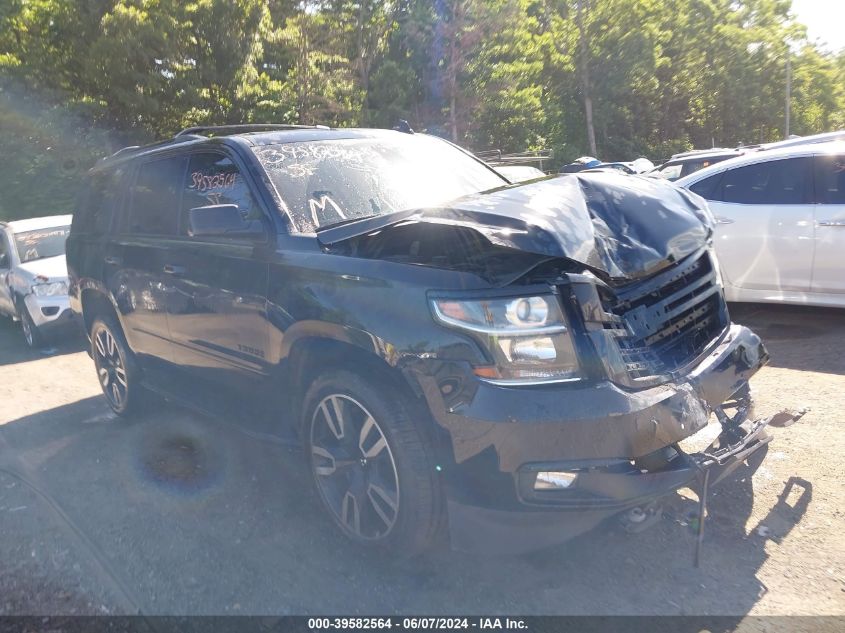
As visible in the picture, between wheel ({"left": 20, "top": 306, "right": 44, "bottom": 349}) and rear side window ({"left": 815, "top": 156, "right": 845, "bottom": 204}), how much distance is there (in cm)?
832

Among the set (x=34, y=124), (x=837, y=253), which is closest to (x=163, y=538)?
(x=837, y=253)

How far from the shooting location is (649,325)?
10.2 ft

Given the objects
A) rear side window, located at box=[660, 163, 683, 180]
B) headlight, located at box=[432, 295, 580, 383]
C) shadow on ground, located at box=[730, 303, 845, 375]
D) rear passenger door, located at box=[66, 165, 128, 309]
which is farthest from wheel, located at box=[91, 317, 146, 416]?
rear side window, located at box=[660, 163, 683, 180]

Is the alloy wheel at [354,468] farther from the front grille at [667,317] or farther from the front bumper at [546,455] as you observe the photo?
the front grille at [667,317]

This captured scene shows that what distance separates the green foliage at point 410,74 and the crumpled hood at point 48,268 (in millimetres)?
10229

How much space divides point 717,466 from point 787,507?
0.80m

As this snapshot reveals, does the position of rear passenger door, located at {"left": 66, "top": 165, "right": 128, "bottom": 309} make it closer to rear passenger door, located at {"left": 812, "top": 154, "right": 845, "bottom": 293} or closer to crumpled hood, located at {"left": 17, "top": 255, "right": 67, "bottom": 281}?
crumpled hood, located at {"left": 17, "top": 255, "right": 67, "bottom": 281}

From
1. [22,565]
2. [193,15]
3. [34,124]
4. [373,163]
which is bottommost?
[22,565]

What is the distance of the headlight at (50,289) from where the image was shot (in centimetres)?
871

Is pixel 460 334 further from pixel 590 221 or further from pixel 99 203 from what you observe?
pixel 99 203

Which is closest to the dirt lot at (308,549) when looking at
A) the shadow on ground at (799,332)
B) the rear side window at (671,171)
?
the shadow on ground at (799,332)

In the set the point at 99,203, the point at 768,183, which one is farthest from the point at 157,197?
the point at 768,183

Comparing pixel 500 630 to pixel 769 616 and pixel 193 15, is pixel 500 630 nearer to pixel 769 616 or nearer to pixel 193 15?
pixel 769 616

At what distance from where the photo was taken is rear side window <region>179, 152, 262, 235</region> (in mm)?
3961
